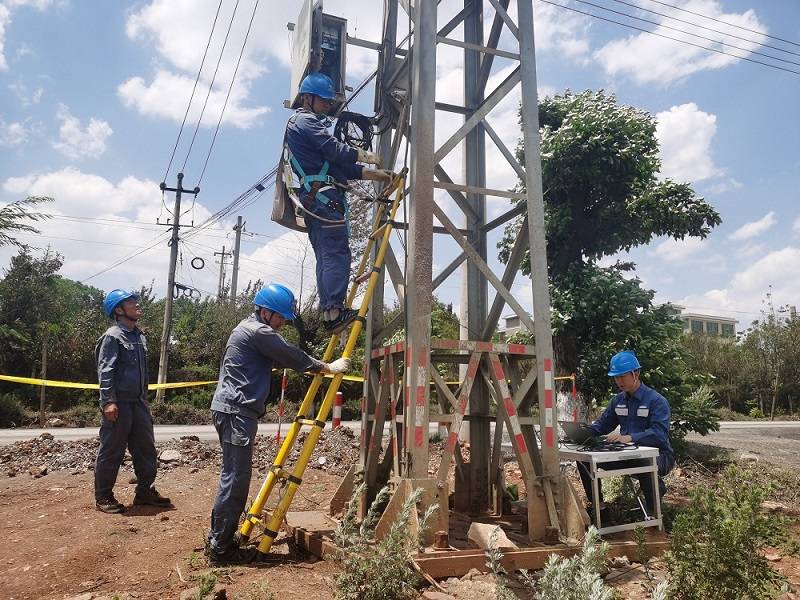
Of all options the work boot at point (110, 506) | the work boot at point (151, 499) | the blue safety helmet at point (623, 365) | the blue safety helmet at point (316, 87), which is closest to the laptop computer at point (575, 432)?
the blue safety helmet at point (623, 365)

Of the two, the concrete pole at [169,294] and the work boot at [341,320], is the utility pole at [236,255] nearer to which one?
the concrete pole at [169,294]

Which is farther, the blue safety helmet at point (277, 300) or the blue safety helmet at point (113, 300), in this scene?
the blue safety helmet at point (113, 300)

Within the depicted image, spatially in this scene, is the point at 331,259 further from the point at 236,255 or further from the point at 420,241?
the point at 236,255

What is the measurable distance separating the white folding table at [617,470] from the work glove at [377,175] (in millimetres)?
2779

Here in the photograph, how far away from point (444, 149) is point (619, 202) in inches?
248

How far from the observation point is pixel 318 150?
4.93 meters

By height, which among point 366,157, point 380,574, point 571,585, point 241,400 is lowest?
point 380,574

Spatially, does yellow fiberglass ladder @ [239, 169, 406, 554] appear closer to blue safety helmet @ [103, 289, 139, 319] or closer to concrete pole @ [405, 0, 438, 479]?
concrete pole @ [405, 0, 438, 479]

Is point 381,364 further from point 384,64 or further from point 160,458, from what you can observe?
point 160,458

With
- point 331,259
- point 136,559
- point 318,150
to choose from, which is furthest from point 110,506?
point 318,150

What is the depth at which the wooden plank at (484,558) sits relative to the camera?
392 cm

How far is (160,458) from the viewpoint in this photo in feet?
26.8

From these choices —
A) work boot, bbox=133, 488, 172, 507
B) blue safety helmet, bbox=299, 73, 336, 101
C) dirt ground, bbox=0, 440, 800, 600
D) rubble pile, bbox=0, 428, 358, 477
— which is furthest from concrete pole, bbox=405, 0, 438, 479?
rubble pile, bbox=0, 428, 358, 477

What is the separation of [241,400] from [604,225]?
26.4 feet
